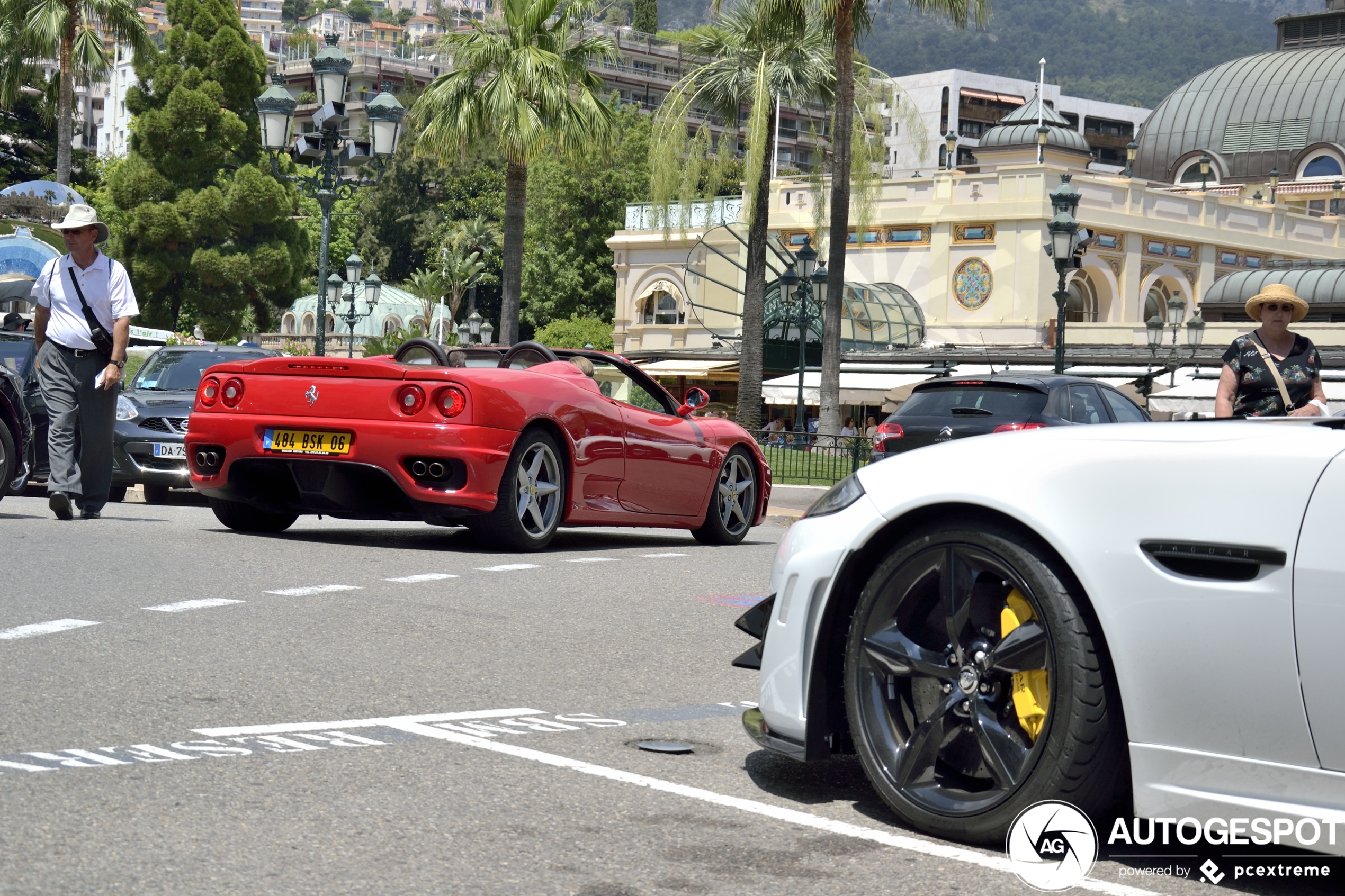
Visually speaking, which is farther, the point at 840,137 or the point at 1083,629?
the point at 840,137

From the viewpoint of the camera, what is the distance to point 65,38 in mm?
49844

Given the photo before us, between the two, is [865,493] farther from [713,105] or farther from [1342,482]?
[713,105]

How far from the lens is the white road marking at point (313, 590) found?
7.82 m

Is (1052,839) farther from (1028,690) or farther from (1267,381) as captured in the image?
(1267,381)

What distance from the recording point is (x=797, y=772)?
464 centimetres

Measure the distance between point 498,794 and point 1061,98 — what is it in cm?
16047

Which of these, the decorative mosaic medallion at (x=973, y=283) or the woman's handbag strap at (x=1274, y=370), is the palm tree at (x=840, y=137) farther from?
the decorative mosaic medallion at (x=973, y=283)

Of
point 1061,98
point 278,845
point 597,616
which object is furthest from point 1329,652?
point 1061,98

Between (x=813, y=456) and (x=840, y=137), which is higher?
(x=840, y=137)

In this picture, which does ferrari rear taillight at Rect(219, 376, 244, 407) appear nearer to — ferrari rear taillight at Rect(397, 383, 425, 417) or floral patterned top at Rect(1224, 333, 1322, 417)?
ferrari rear taillight at Rect(397, 383, 425, 417)

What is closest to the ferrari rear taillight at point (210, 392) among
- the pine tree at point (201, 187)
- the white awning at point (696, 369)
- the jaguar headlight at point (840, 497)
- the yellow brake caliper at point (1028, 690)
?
the jaguar headlight at point (840, 497)

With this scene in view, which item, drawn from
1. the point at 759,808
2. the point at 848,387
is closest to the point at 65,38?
the point at 848,387

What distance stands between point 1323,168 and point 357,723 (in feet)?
253

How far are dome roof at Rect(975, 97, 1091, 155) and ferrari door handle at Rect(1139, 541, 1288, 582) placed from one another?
2417 inches
